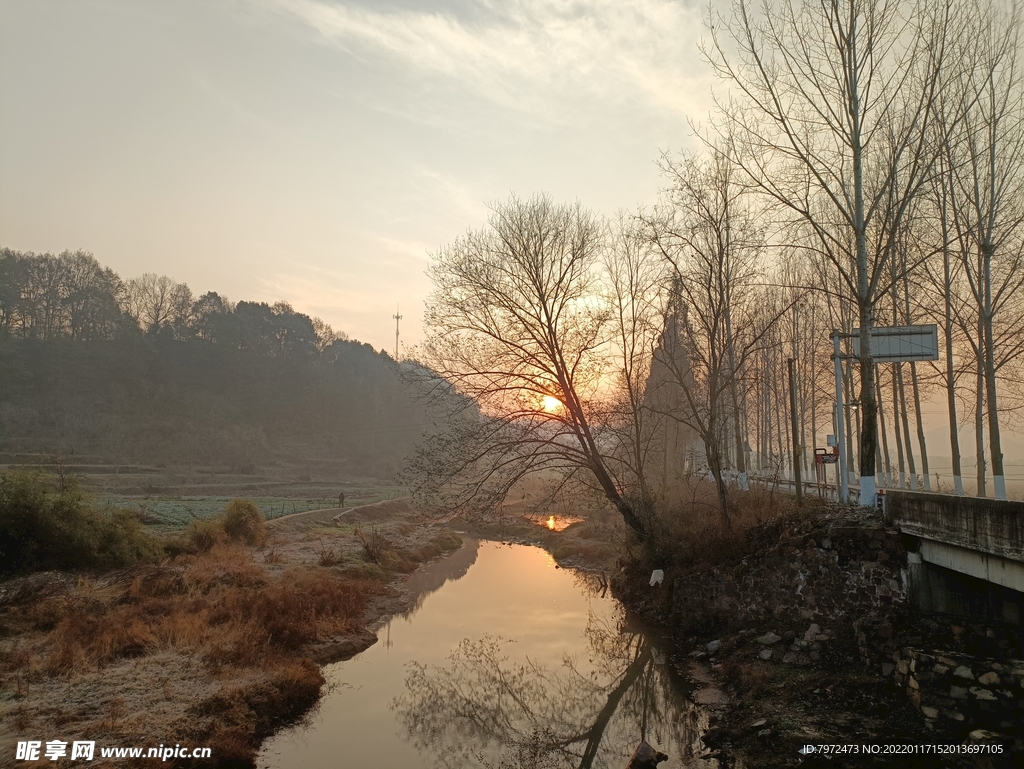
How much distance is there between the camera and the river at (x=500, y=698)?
11.7 m

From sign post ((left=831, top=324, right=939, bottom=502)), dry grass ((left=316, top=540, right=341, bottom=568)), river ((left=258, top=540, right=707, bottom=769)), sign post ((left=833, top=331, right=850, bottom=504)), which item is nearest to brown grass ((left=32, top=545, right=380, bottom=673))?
river ((left=258, top=540, right=707, bottom=769))

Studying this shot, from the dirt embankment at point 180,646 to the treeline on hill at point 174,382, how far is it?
129 ft

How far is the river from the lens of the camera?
11672 mm

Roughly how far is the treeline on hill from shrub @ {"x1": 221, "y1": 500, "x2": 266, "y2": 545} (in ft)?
96.1

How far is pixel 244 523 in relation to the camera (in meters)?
30.8

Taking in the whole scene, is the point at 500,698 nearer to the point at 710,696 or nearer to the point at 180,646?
the point at 710,696

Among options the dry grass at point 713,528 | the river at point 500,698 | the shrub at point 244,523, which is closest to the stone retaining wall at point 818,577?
the dry grass at point 713,528

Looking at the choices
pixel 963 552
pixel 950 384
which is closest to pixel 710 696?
pixel 963 552

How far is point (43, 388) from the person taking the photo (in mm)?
76438

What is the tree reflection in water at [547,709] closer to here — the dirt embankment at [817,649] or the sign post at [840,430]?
the dirt embankment at [817,649]

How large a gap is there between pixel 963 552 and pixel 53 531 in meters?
26.5

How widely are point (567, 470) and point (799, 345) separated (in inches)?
785

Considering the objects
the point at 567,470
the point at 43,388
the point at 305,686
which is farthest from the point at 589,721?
the point at 43,388

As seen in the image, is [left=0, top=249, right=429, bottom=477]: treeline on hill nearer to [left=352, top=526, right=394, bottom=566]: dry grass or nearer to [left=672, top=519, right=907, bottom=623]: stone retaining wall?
[left=352, top=526, right=394, bottom=566]: dry grass
